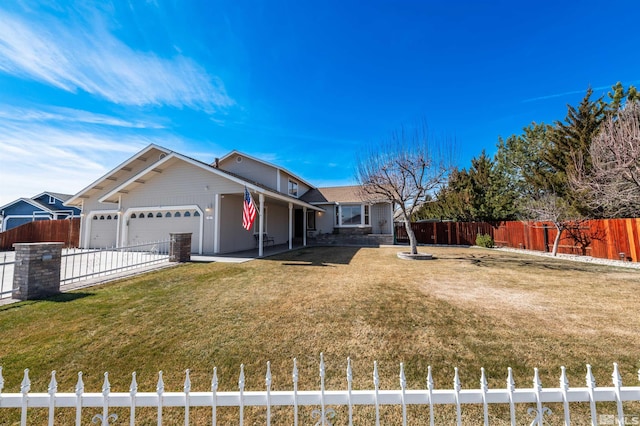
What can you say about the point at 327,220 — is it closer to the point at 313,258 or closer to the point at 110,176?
the point at 313,258

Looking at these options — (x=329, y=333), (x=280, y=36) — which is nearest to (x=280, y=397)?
(x=329, y=333)

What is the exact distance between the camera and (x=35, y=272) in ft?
18.2

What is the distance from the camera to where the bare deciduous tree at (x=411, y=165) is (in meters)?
12.5

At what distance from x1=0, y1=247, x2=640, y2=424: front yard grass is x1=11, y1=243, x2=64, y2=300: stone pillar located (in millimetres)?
471

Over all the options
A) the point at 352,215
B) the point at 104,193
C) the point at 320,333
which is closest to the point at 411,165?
the point at 352,215

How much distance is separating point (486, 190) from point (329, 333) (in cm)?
2273

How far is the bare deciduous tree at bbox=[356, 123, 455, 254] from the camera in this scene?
12.5 m

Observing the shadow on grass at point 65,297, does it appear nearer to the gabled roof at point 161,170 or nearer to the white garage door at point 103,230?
the gabled roof at point 161,170

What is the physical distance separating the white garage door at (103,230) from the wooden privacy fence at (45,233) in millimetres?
Answer: 3397

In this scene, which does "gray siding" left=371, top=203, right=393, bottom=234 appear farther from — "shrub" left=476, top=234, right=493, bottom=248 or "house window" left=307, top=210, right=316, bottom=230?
"shrub" left=476, top=234, right=493, bottom=248

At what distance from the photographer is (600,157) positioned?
435 inches

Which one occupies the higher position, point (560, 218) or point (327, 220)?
point (327, 220)

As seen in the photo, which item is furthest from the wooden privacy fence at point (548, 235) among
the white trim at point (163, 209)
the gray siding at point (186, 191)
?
the white trim at point (163, 209)

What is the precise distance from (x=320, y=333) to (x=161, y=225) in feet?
43.0
